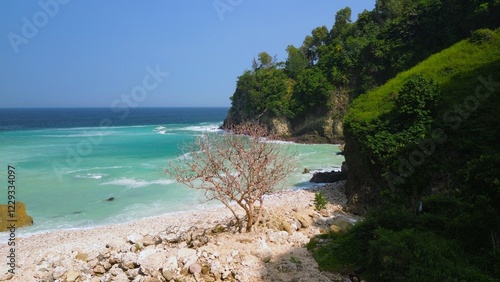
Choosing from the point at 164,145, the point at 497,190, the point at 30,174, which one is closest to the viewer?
the point at 497,190

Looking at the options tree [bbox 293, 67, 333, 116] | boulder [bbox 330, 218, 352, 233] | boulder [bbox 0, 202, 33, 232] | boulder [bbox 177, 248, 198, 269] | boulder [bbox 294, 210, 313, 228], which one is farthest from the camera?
tree [bbox 293, 67, 333, 116]

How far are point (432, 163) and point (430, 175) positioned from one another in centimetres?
73

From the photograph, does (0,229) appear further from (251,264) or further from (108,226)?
(251,264)

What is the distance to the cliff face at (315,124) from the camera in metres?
47.0

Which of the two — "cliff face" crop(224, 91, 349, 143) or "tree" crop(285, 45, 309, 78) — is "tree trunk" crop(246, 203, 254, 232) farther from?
"tree" crop(285, 45, 309, 78)

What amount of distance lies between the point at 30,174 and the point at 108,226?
17486mm

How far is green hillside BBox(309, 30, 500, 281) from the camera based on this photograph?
810cm

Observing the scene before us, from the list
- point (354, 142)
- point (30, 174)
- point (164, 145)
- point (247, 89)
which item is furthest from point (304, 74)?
point (30, 174)

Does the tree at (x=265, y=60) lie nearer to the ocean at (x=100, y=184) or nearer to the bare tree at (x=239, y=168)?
the ocean at (x=100, y=184)

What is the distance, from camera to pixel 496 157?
26.2ft

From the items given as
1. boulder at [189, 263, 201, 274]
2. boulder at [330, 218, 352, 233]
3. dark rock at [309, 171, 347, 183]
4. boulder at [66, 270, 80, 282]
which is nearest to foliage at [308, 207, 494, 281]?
boulder at [330, 218, 352, 233]

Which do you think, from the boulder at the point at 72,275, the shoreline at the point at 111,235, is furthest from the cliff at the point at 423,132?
the boulder at the point at 72,275

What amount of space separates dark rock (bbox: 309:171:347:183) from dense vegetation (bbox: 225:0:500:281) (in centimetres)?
563

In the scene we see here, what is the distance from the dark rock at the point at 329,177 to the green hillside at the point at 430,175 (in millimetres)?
5309
